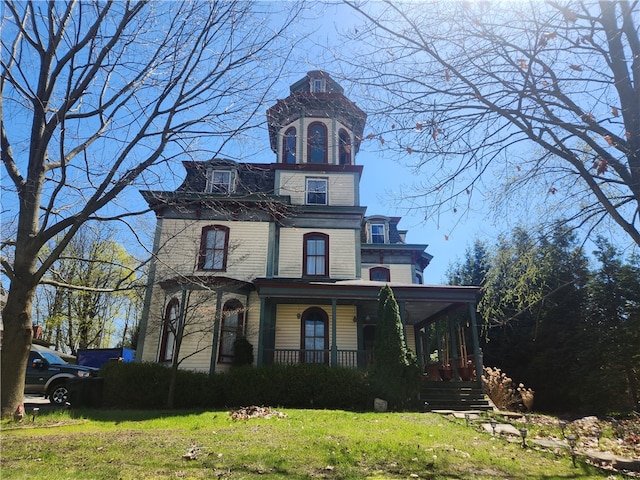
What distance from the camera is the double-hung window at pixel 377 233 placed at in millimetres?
22856

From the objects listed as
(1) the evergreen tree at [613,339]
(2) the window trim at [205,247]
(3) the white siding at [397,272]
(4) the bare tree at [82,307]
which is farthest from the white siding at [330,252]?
(4) the bare tree at [82,307]

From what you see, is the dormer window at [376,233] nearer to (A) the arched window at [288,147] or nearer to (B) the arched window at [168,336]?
(A) the arched window at [288,147]

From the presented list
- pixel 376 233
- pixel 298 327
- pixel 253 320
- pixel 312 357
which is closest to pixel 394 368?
pixel 312 357

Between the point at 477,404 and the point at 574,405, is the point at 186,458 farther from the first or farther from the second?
the point at 574,405

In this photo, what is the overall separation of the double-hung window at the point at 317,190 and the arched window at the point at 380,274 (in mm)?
5030

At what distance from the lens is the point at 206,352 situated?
→ 51.3ft

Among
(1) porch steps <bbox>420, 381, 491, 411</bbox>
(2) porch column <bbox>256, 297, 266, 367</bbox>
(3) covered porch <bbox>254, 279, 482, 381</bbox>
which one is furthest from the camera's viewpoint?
(3) covered porch <bbox>254, 279, 482, 381</bbox>

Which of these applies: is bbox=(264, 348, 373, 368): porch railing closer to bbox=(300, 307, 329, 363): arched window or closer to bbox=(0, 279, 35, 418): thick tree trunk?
bbox=(300, 307, 329, 363): arched window

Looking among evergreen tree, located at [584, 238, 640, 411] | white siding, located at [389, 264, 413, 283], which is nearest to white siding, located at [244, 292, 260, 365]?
white siding, located at [389, 264, 413, 283]

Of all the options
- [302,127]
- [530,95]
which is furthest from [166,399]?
[302,127]

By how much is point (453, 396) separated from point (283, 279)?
7627 mm

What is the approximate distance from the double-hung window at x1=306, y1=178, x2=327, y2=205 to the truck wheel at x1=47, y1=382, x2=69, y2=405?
1184cm

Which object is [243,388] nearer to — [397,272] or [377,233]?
[397,272]

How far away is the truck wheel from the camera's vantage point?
12922 mm
